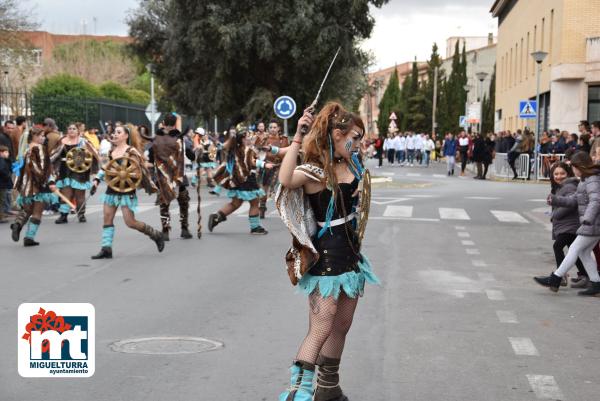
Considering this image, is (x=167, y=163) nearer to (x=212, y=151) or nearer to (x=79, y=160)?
(x=79, y=160)

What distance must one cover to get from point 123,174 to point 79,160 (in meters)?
4.76

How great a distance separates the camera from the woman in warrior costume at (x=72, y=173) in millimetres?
16594

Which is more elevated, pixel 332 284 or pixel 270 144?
pixel 270 144

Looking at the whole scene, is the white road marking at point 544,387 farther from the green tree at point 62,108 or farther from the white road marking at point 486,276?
the green tree at point 62,108

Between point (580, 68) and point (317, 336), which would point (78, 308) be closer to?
point (317, 336)

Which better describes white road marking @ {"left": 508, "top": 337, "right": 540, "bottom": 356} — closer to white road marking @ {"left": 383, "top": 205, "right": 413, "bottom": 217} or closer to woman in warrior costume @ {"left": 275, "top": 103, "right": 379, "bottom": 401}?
woman in warrior costume @ {"left": 275, "top": 103, "right": 379, "bottom": 401}

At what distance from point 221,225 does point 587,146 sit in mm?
9632

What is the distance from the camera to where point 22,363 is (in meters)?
6.33

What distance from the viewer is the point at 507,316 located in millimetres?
8758

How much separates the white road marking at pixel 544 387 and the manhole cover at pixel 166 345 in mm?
2264

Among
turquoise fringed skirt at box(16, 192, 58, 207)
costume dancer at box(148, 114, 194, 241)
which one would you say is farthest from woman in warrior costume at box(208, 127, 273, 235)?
turquoise fringed skirt at box(16, 192, 58, 207)

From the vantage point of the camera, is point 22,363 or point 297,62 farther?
point 297,62

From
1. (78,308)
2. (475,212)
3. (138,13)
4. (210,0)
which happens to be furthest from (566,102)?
(78,308)

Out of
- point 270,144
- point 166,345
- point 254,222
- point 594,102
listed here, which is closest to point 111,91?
point 594,102
